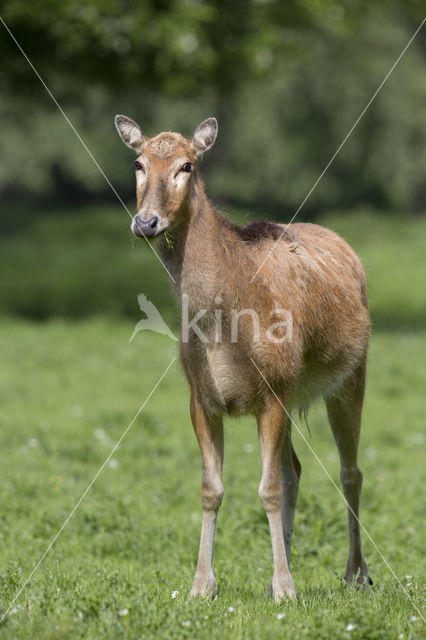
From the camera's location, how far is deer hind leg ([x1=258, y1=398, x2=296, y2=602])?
539 cm

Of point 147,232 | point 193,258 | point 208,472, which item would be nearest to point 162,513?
point 208,472

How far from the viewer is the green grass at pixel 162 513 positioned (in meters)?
4.68

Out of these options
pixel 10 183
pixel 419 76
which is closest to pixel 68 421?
pixel 419 76

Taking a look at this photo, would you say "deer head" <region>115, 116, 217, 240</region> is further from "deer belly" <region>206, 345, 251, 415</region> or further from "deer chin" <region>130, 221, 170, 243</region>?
"deer belly" <region>206, 345, 251, 415</region>

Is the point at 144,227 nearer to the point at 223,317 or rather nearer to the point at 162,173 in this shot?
the point at 162,173

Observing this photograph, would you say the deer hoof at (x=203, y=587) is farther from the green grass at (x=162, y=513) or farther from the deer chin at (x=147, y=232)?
the deer chin at (x=147, y=232)

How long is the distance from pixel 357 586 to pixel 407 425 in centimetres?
623

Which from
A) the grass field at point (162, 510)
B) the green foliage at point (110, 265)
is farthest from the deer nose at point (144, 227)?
the green foliage at point (110, 265)

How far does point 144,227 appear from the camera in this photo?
4.81 metres

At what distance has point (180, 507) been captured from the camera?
334 inches

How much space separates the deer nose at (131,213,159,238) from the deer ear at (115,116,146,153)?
2.41 feet

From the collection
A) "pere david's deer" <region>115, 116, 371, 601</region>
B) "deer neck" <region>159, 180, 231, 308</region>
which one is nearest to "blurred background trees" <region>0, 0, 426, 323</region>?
"pere david's deer" <region>115, 116, 371, 601</region>

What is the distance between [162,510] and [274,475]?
305cm

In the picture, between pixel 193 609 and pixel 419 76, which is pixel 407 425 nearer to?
pixel 193 609
